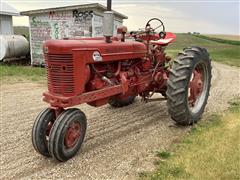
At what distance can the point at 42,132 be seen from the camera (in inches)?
173

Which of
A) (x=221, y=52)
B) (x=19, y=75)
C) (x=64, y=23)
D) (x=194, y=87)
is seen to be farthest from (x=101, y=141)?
(x=221, y=52)

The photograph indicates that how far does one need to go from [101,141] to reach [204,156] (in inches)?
58.7

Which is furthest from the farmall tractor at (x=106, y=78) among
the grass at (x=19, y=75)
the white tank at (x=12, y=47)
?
the white tank at (x=12, y=47)

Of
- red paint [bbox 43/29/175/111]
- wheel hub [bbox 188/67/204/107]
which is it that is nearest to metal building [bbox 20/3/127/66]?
red paint [bbox 43/29/175/111]

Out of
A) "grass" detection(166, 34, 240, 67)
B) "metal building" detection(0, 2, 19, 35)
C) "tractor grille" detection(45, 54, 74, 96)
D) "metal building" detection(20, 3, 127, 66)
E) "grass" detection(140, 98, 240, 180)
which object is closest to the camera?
"grass" detection(140, 98, 240, 180)

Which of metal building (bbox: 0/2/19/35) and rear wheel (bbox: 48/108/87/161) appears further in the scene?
metal building (bbox: 0/2/19/35)

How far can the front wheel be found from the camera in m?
5.44

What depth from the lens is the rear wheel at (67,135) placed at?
415 cm

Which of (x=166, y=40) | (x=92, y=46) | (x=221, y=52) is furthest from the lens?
(x=221, y=52)

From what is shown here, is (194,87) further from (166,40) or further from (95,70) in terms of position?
(95,70)

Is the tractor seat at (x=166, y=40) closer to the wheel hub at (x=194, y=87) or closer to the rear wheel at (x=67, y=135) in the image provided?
the wheel hub at (x=194, y=87)

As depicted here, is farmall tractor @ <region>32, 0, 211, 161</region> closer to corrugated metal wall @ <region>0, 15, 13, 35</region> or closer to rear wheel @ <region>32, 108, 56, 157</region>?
rear wheel @ <region>32, 108, 56, 157</region>

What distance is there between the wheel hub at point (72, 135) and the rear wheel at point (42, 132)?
1.00 ft

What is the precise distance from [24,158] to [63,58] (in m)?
1.39
